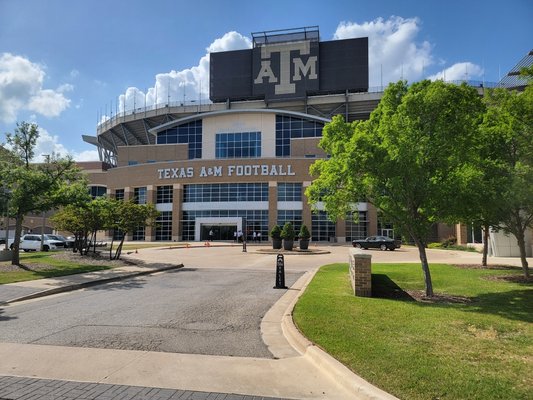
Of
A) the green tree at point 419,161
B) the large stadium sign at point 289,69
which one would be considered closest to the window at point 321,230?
the large stadium sign at point 289,69

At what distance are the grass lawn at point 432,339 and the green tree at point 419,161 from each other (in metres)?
2.51

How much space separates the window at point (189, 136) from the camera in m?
67.5

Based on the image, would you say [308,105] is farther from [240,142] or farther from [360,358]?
[360,358]

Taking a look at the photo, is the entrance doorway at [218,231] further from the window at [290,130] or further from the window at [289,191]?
the window at [290,130]

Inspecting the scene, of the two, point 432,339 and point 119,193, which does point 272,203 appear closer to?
point 119,193

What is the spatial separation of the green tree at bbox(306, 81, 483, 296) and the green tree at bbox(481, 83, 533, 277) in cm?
120

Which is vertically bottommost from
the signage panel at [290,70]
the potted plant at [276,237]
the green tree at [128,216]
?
the potted plant at [276,237]

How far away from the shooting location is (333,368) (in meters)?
5.74

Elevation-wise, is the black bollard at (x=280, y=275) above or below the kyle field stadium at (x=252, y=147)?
below

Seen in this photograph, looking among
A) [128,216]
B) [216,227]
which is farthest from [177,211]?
[128,216]

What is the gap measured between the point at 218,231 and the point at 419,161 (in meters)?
50.8

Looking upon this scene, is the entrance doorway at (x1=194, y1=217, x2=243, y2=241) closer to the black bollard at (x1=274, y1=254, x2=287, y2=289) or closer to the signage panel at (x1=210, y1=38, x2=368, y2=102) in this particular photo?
the signage panel at (x1=210, y1=38, x2=368, y2=102)

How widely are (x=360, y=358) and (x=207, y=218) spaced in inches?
2188

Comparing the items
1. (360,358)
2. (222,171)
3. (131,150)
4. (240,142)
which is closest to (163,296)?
A: (360,358)
